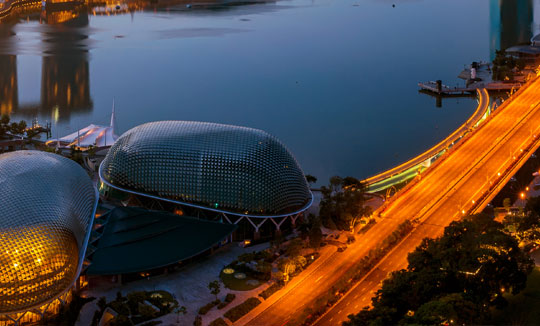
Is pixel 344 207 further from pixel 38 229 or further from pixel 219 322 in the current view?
pixel 38 229

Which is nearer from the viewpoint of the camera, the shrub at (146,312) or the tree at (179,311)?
the shrub at (146,312)

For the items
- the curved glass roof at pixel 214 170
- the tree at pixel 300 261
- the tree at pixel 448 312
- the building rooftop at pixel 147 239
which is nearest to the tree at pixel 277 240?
the curved glass roof at pixel 214 170

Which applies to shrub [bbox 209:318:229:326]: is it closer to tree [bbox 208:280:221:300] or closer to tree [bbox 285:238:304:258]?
tree [bbox 208:280:221:300]

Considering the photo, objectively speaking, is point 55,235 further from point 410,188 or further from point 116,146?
point 410,188

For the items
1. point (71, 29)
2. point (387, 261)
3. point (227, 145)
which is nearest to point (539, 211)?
point (387, 261)

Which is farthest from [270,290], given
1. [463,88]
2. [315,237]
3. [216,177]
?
[463,88]

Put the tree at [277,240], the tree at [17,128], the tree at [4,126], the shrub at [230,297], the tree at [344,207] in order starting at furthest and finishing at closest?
the tree at [17,128]
the tree at [4,126]
the tree at [344,207]
the tree at [277,240]
the shrub at [230,297]

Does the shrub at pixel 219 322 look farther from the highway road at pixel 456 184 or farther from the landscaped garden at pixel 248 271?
the highway road at pixel 456 184
